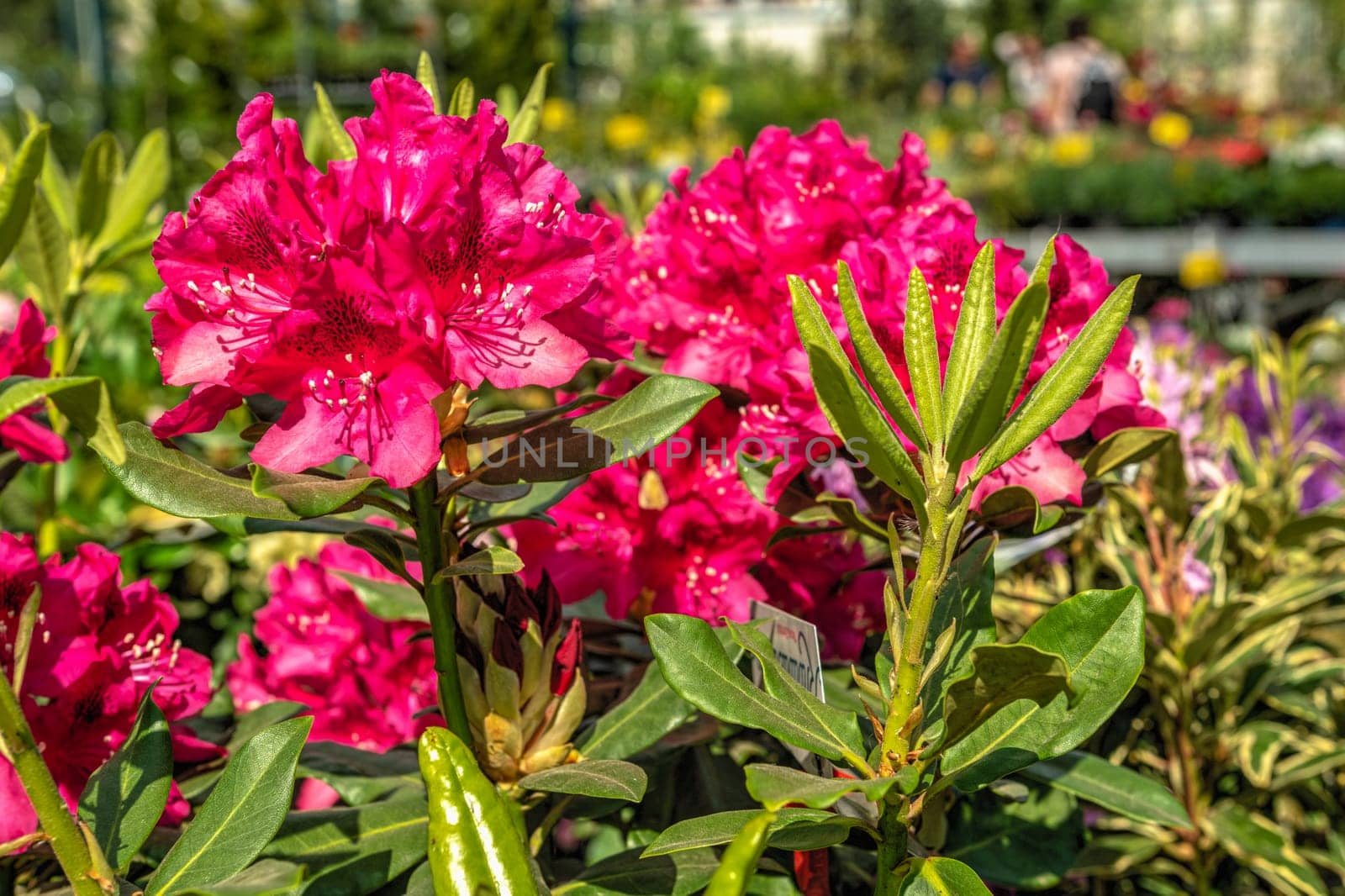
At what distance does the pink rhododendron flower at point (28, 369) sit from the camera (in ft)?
3.72

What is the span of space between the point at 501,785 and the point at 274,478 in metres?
0.33

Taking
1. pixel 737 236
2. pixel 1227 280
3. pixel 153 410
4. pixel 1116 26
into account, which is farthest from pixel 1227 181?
pixel 1116 26

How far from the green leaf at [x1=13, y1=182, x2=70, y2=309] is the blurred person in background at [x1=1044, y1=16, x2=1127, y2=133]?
1297cm

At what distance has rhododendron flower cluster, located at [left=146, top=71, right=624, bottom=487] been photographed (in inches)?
32.8

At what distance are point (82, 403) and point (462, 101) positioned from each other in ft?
1.62

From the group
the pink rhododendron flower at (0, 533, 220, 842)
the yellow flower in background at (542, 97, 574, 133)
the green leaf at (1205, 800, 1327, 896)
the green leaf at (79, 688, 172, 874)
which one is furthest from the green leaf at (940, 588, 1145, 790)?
the yellow flower in background at (542, 97, 574, 133)

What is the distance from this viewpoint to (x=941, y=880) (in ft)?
2.65

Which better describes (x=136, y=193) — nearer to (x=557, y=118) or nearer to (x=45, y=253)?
(x=45, y=253)

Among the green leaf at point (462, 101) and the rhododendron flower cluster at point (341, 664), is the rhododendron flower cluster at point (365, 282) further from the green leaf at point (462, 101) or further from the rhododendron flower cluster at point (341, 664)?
the rhododendron flower cluster at point (341, 664)

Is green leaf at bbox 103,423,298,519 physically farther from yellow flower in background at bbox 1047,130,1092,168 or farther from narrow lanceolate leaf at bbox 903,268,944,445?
yellow flower in background at bbox 1047,130,1092,168

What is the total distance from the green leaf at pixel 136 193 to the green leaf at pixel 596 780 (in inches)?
38.2

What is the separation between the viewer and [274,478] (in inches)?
32.6

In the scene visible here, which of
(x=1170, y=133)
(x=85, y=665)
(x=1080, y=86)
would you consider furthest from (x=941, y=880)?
(x=1080, y=86)

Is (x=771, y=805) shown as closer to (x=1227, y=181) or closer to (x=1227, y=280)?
(x=1227, y=280)
